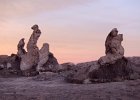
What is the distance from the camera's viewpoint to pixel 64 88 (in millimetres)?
→ 24375

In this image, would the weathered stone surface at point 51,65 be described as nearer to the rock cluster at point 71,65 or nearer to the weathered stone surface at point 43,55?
the rock cluster at point 71,65

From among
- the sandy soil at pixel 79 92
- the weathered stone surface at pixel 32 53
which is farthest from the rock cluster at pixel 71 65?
the sandy soil at pixel 79 92

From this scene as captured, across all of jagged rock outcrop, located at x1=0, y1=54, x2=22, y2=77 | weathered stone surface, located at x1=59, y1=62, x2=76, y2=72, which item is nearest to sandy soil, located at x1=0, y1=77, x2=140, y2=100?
jagged rock outcrop, located at x1=0, y1=54, x2=22, y2=77

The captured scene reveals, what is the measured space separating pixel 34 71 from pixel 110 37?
11.7 meters

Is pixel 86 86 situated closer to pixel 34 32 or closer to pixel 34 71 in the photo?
pixel 34 71

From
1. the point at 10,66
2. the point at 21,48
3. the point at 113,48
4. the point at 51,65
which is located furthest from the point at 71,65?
the point at 113,48

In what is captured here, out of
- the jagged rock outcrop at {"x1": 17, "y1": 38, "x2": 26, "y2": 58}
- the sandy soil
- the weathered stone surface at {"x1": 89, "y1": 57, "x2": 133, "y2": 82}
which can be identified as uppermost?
the jagged rock outcrop at {"x1": 17, "y1": 38, "x2": 26, "y2": 58}

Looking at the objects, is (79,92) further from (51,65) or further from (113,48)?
(51,65)

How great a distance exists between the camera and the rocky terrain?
70.9 feet

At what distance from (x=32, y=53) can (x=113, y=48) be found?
14386 millimetres

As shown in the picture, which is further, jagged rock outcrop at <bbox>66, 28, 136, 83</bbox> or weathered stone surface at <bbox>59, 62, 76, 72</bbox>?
weathered stone surface at <bbox>59, 62, 76, 72</bbox>

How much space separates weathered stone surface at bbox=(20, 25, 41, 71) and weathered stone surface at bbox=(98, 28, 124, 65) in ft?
42.6

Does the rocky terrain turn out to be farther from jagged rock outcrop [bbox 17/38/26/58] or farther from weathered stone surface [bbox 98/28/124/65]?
jagged rock outcrop [bbox 17/38/26/58]

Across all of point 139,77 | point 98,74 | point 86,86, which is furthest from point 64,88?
point 139,77
